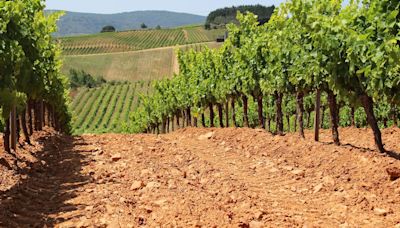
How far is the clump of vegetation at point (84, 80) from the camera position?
102 metres

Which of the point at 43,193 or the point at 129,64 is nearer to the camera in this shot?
the point at 43,193

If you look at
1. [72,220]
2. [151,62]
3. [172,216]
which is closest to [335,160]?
[172,216]

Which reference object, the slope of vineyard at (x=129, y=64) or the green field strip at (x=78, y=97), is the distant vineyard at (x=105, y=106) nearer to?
the green field strip at (x=78, y=97)

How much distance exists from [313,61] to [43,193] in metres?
8.88

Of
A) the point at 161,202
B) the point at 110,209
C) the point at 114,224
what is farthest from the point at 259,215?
the point at 110,209

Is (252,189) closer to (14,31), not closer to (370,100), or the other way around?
(370,100)

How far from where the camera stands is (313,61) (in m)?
15.0

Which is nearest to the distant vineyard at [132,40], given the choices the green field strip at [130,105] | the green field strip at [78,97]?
the green field strip at [78,97]

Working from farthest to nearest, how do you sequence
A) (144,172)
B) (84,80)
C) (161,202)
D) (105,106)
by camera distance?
1. (84,80)
2. (105,106)
3. (144,172)
4. (161,202)

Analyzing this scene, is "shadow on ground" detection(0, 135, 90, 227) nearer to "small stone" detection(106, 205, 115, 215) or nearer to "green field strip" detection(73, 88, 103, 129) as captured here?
"small stone" detection(106, 205, 115, 215)

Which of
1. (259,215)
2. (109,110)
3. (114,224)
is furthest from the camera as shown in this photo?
(109,110)

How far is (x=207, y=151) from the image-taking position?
57.9 feet

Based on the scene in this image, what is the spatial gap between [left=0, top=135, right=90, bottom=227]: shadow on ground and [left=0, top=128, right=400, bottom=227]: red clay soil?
0.07 ft

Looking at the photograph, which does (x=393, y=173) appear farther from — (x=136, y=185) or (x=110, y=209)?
(x=110, y=209)
